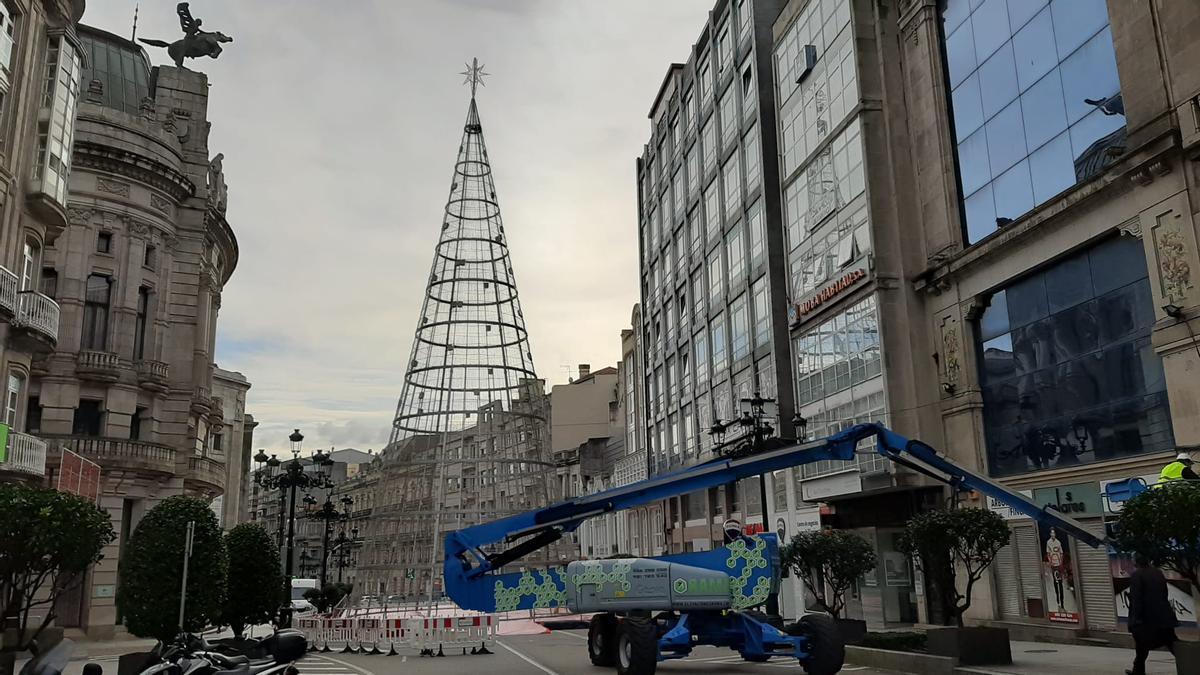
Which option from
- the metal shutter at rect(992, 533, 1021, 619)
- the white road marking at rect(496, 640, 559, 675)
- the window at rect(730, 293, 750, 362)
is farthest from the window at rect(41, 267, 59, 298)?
the metal shutter at rect(992, 533, 1021, 619)

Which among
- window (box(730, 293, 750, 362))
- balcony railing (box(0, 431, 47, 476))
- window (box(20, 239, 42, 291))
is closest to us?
balcony railing (box(0, 431, 47, 476))

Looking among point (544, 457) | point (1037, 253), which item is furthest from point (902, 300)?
point (544, 457)

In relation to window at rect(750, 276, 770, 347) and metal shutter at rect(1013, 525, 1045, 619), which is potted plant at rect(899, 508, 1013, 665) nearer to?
metal shutter at rect(1013, 525, 1045, 619)

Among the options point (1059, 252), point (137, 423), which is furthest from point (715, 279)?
point (137, 423)

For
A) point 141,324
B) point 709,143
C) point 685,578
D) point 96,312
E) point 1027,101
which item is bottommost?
point 685,578

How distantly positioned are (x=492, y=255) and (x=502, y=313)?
2822 mm

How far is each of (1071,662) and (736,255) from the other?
93.1 feet

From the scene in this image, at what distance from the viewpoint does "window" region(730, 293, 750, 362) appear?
137 ft

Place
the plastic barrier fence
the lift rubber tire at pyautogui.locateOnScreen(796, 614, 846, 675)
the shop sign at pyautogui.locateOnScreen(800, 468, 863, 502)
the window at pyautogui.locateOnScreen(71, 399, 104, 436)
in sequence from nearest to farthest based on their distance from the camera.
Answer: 1. the lift rubber tire at pyautogui.locateOnScreen(796, 614, 846, 675)
2. the plastic barrier fence
3. the shop sign at pyautogui.locateOnScreen(800, 468, 863, 502)
4. the window at pyautogui.locateOnScreen(71, 399, 104, 436)

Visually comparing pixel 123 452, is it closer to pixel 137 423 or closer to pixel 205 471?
pixel 137 423

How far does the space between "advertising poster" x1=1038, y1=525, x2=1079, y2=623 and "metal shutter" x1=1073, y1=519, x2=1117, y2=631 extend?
0.29 meters

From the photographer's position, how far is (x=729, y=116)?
148 ft

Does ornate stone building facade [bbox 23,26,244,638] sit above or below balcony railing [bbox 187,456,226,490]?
above

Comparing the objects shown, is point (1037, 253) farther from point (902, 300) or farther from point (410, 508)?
point (410, 508)
